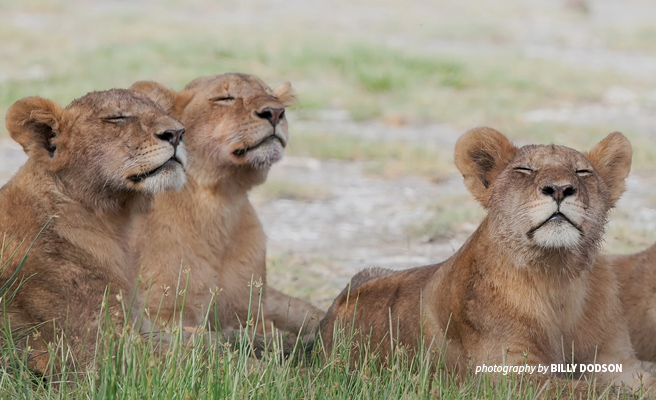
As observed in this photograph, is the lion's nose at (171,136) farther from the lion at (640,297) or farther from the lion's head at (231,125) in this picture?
the lion at (640,297)

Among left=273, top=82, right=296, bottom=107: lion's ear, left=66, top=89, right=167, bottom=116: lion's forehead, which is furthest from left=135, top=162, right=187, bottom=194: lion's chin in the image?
left=273, top=82, right=296, bottom=107: lion's ear

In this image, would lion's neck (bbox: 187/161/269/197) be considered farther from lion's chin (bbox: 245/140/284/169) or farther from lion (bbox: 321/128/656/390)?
lion (bbox: 321/128/656/390)

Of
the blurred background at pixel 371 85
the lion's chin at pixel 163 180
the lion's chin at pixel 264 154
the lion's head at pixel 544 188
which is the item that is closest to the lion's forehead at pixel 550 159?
the lion's head at pixel 544 188

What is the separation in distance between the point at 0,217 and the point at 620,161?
2483 mm

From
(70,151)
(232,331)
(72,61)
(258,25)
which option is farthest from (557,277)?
(258,25)

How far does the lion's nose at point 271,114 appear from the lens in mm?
5582

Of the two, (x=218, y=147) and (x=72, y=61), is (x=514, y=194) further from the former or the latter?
(x=72, y=61)

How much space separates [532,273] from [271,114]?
186cm

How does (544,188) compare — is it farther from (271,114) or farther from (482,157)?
(271,114)

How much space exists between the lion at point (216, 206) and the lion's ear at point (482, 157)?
1331mm

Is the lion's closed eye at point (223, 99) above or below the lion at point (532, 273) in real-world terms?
above

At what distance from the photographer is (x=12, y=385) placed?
3760 millimetres

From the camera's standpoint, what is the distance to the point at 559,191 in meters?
3.93

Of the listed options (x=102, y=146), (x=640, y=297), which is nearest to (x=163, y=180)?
(x=102, y=146)
